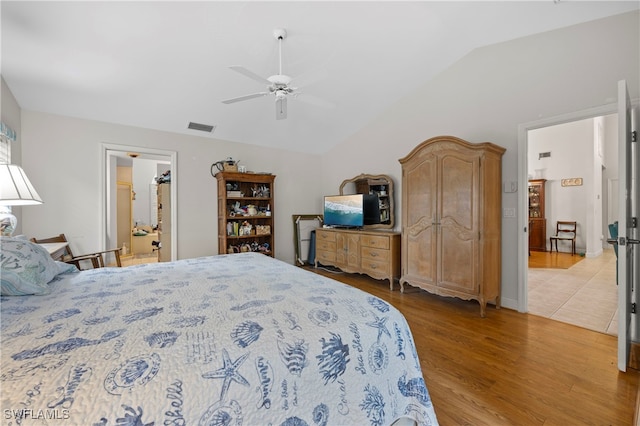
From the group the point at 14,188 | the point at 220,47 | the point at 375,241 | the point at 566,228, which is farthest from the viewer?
the point at 566,228

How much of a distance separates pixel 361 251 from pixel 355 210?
0.72 metres

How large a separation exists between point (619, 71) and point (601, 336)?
7.54 ft

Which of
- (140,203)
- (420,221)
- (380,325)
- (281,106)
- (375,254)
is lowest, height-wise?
(375,254)

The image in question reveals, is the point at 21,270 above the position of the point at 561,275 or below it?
above

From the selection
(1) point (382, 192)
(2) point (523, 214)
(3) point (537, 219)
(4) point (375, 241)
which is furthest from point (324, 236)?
(3) point (537, 219)

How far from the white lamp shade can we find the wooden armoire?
3.51 meters

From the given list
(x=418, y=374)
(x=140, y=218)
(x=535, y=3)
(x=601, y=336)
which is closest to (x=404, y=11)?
(x=535, y=3)

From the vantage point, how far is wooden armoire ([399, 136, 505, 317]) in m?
2.82

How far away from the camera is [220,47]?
2732 millimetres

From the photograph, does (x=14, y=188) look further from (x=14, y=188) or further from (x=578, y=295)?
(x=578, y=295)

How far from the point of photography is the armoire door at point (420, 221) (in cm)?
318

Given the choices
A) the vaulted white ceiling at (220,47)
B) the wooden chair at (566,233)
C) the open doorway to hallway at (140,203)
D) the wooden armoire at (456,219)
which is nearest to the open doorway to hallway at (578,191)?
the wooden chair at (566,233)

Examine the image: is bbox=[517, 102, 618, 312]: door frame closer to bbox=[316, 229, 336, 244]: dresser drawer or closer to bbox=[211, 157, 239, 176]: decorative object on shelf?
bbox=[316, 229, 336, 244]: dresser drawer

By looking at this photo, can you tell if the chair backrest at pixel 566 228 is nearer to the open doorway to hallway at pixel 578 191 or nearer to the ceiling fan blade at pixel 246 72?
the open doorway to hallway at pixel 578 191
